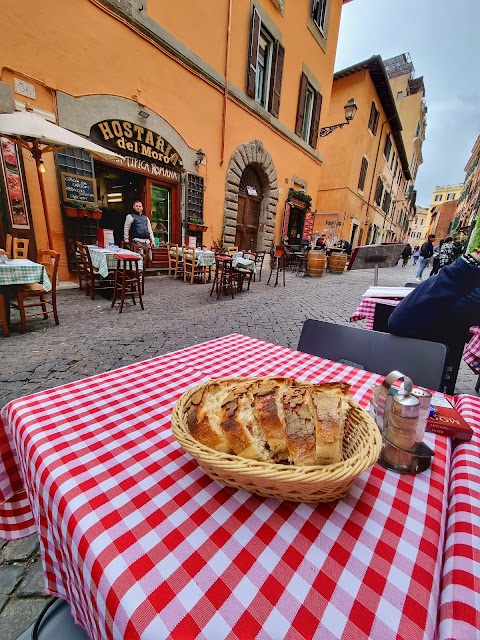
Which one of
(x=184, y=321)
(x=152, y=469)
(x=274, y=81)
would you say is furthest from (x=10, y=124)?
(x=274, y=81)

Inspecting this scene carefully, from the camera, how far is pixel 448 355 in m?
2.07

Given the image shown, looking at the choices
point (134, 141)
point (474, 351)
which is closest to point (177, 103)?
point (134, 141)

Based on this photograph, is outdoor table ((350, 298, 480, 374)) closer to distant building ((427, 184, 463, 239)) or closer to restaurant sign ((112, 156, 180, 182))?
restaurant sign ((112, 156, 180, 182))

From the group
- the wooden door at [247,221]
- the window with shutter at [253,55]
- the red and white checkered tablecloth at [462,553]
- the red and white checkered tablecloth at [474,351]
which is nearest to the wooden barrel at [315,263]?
the wooden door at [247,221]

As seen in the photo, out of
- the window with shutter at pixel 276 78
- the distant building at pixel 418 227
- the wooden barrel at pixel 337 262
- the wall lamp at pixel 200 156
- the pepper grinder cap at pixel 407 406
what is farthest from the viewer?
the distant building at pixel 418 227

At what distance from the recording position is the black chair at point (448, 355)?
2086mm

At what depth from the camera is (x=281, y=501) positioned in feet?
2.17

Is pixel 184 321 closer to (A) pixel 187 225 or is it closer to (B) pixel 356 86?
(A) pixel 187 225

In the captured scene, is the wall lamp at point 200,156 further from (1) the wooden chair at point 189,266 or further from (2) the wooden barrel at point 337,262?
(2) the wooden barrel at point 337,262

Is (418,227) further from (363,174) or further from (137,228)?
(137,228)

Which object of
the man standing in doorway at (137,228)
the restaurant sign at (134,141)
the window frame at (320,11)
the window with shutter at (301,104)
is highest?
the window frame at (320,11)

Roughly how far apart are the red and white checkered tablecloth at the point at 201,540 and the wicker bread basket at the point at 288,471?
0.15 ft

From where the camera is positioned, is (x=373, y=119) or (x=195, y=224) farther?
(x=373, y=119)

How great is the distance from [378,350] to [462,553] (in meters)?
1.14
